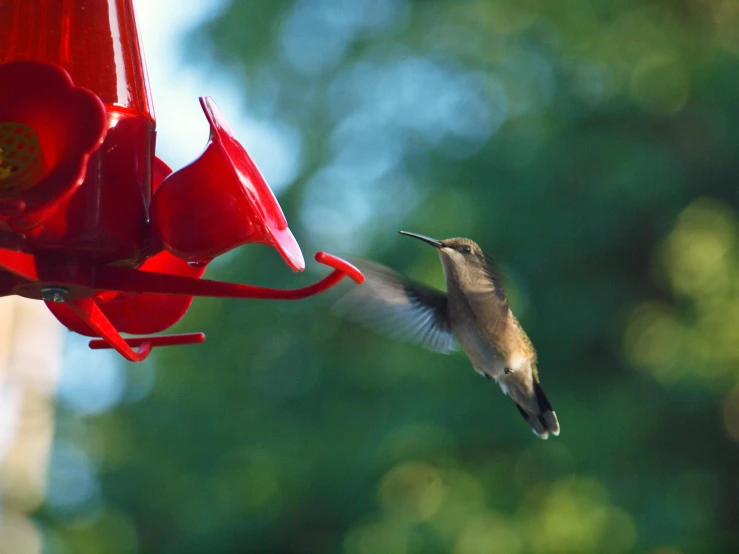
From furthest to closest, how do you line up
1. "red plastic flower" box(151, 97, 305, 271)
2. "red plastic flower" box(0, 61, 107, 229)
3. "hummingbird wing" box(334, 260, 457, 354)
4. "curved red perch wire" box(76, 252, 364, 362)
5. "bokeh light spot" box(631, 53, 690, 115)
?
1. "bokeh light spot" box(631, 53, 690, 115)
2. "hummingbird wing" box(334, 260, 457, 354)
3. "red plastic flower" box(151, 97, 305, 271)
4. "curved red perch wire" box(76, 252, 364, 362)
5. "red plastic flower" box(0, 61, 107, 229)

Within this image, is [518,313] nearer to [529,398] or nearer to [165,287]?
[529,398]

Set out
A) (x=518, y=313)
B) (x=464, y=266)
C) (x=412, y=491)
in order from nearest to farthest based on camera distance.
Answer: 1. (x=464, y=266)
2. (x=518, y=313)
3. (x=412, y=491)

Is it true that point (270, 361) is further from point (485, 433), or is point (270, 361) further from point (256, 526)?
point (485, 433)

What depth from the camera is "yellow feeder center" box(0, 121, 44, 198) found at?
5.20 ft

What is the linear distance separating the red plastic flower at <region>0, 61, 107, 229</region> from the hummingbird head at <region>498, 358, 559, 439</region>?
223 cm

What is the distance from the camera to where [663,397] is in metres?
5.42

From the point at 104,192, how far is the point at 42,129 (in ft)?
0.68

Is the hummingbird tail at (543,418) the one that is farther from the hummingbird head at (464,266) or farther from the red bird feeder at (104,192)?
the red bird feeder at (104,192)

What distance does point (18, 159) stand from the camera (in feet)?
5.31

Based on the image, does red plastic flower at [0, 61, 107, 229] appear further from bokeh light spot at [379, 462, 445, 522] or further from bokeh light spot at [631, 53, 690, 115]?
bokeh light spot at [631, 53, 690, 115]

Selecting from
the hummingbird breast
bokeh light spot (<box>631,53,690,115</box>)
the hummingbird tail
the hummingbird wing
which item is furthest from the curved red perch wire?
bokeh light spot (<box>631,53,690,115</box>)

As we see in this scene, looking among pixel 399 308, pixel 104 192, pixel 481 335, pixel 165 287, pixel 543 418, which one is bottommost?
pixel 543 418

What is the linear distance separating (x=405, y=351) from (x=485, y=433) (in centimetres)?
72

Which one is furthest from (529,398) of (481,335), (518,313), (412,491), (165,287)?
(165,287)
